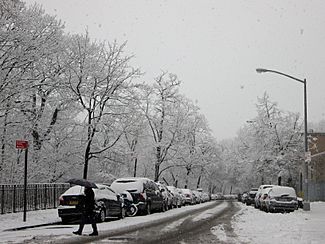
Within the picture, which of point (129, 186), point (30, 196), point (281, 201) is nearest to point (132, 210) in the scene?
point (129, 186)

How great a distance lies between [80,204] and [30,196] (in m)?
5.58

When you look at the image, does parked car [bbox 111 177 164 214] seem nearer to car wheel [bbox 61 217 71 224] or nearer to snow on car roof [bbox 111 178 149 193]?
snow on car roof [bbox 111 178 149 193]

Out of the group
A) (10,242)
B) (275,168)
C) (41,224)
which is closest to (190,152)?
(275,168)

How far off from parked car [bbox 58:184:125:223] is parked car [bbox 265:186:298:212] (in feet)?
40.9

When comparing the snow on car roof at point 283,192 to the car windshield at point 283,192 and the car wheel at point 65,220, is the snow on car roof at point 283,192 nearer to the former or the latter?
the car windshield at point 283,192

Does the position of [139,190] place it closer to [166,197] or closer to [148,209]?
[148,209]

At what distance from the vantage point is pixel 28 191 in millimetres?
24547

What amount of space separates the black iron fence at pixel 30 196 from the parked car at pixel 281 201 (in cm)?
1239

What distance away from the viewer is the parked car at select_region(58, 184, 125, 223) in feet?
69.9

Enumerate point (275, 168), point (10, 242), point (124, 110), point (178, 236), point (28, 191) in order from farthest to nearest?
point (275, 168)
point (124, 110)
point (28, 191)
point (178, 236)
point (10, 242)

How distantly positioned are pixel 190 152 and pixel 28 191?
43.5 meters

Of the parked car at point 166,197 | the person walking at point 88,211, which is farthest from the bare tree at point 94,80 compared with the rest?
the person walking at point 88,211

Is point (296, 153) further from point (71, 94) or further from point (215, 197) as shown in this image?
point (215, 197)

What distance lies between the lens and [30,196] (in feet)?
81.4
